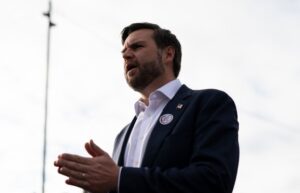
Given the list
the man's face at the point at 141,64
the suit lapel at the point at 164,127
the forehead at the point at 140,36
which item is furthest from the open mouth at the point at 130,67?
the suit lapel at the point at 164,127

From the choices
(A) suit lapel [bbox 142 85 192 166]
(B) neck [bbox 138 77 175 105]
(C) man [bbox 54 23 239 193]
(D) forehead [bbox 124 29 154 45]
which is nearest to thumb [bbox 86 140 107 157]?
(C) man [bbox 54 23 239 193]

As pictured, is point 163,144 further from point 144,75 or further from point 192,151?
point 144,75

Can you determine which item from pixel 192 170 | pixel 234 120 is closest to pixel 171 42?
pixel 234 120

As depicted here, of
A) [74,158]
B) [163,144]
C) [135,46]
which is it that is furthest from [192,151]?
[135,46]

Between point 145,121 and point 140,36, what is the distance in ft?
3.29

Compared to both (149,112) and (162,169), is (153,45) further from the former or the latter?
(162,169)

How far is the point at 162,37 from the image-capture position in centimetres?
546

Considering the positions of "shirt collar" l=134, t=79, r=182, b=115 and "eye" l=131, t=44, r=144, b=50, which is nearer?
"shirt collar" l=134, t=79, r=182, b=115

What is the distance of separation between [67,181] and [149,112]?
1.12 m

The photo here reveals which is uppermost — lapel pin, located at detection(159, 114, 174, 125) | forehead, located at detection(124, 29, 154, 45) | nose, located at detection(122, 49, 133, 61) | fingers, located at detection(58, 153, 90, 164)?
forehead, located at detection(124, 29, 154, 45)

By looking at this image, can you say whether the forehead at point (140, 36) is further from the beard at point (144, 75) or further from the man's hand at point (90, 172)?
the man's hand at point (90, 172)

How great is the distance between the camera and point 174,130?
13.7ft

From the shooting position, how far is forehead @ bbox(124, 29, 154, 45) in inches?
209

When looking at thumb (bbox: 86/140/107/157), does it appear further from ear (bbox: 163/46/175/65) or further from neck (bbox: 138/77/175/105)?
ear (bbox: 163/46/175/65)
